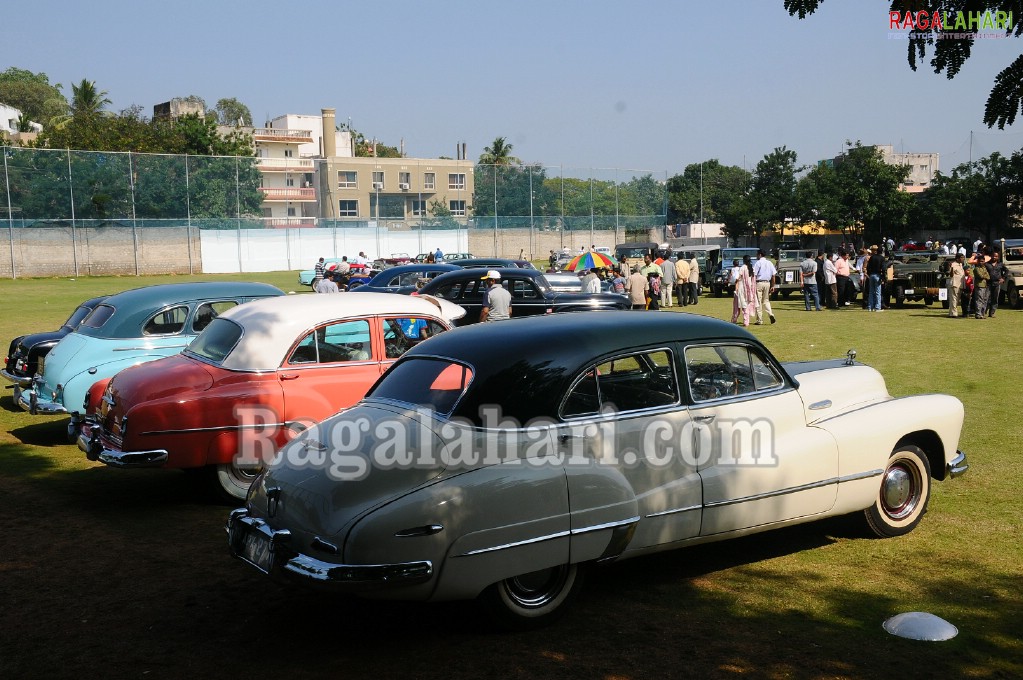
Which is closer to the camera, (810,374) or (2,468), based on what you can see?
(810,374)

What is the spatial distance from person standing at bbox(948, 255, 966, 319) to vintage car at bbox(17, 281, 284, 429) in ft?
58.7

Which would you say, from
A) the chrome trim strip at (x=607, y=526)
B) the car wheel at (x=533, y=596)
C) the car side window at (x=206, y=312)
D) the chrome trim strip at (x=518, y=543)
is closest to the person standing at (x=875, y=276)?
the car side window at (x=206, y=312)

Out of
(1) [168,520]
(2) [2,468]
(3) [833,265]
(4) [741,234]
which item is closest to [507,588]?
(1) [168,520]

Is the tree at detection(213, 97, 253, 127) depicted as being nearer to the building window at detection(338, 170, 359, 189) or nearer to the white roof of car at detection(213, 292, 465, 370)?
the building window at detection(338, 170, 359, 189)

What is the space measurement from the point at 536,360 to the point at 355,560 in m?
1.56

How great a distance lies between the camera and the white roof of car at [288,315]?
8.18 metres

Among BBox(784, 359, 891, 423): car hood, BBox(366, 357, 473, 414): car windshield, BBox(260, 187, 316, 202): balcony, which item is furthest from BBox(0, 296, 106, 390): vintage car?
BBox(260, 187, 316, 202): balcony

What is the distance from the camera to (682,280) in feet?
94.0

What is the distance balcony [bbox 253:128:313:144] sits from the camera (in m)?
92.8

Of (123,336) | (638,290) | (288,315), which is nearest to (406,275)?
(638,290)

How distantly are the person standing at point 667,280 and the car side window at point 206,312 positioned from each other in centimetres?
1776

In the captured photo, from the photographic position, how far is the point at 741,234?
7125cm

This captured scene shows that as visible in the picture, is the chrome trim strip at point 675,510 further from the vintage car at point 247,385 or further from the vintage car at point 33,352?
the vintage car at point 33,352

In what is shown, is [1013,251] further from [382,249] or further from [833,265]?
[382,249]
